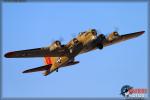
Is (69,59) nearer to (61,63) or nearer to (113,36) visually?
(61,63)

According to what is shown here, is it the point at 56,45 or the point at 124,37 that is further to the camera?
the point at 124,37

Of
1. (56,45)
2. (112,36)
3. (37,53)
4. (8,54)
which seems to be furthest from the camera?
(112,36)

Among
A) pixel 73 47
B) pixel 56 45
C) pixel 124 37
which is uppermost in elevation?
pixel 124 37

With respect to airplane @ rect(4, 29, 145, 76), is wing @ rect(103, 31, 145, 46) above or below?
above

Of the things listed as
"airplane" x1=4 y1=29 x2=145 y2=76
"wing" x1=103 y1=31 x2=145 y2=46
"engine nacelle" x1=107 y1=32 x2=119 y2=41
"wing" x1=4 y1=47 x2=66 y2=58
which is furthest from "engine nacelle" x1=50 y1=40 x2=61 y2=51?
"wing" x1=103 y1=31 x2=145 y2=46

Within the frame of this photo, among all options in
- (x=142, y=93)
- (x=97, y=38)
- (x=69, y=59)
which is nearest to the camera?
(x=142, y=93)

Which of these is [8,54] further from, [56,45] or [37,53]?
[56,45]

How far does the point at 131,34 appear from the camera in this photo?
45.8m

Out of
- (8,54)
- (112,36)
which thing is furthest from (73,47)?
(8,54)

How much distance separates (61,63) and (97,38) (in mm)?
7145

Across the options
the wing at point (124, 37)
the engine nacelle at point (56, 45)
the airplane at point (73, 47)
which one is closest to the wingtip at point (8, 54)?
the airplane at point (73, 47)

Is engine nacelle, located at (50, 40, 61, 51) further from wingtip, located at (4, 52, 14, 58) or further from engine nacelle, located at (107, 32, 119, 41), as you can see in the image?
engine nacelle, located at (107, 32, 119, 41)

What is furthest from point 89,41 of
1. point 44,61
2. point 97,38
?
point 44,61

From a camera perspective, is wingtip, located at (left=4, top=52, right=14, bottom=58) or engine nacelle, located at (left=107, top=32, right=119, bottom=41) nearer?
wingtip, located at (left=4, top=52, right=14, bottom=58)
